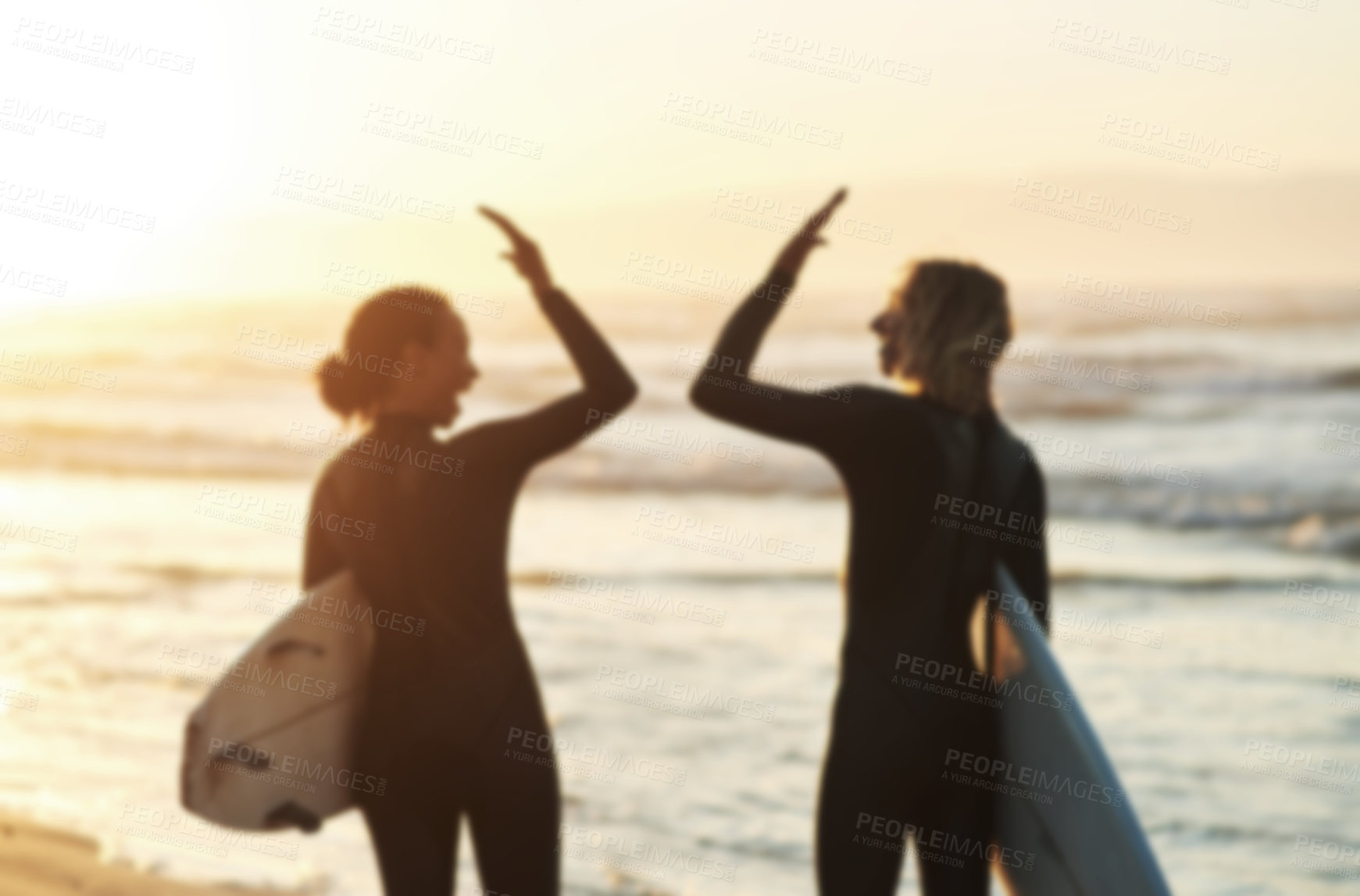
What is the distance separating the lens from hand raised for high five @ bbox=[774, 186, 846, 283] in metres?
2.96

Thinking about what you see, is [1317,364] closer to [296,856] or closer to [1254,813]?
[1254,813]

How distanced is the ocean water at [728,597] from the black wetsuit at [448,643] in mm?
2355

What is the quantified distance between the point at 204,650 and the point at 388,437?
6.46 m

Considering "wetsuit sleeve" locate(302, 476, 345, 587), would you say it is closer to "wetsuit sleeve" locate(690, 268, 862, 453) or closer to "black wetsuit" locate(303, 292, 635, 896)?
"black wetsuit" locate(303, 292, 635, 896)

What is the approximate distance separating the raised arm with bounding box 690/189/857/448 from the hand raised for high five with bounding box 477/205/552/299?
0.45m

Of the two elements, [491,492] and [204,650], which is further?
[204,650]

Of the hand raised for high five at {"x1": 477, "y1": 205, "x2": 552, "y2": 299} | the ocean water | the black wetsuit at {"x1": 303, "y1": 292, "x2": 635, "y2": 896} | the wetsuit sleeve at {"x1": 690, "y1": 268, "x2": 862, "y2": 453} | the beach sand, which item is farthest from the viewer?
the ocean water

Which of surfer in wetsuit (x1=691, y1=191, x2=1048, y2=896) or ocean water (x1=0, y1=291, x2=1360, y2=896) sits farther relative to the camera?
ocean water (x1=0, y1=291, x2=1360, y2=896)

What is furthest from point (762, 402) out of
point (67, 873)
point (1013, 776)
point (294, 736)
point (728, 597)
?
point (728, 597)

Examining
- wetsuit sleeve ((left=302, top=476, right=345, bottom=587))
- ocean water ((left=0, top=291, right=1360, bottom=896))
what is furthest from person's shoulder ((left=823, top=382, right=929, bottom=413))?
ocean water ((left=0, top=291, right=1360, bottom=896))

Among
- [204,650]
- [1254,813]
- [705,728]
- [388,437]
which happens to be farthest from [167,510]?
[388,437]

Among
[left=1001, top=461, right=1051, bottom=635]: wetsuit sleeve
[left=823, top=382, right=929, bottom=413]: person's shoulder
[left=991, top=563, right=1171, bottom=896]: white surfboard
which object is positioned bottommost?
[left=991, top=563, right=1171, bottom=896]: white surfboard

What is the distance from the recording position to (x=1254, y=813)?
6094 millimetres

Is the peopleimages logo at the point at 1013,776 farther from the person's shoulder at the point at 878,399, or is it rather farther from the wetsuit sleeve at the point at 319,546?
the wetsuit sleeve at the point at 319,546
